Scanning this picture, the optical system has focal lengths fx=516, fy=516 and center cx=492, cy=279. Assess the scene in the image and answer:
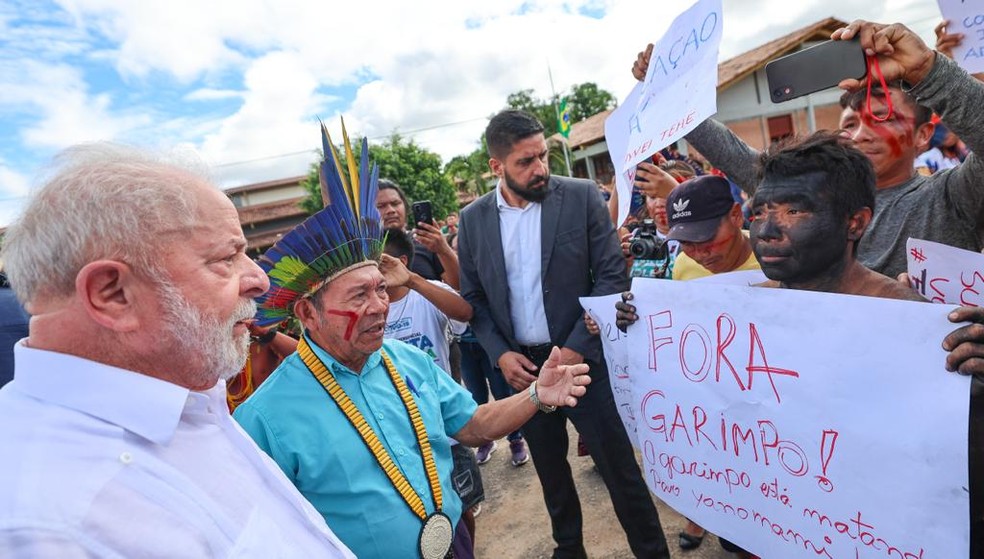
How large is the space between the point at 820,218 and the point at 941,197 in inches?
25.4

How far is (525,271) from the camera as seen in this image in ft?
9.00

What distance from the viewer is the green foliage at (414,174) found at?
79.1 ft

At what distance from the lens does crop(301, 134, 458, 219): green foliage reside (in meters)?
24.1

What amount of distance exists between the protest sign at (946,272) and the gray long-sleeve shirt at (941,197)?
20 cm

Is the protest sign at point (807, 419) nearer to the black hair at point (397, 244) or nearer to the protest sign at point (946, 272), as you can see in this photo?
the protest sign at point (946, 272)

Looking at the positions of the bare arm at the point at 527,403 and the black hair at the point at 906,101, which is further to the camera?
the bare arm at the point at 527,403

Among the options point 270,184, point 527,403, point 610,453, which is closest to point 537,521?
point 610,453

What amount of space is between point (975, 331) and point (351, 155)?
178 centimetres

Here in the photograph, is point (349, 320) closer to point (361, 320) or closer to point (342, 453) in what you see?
point (361, 320)

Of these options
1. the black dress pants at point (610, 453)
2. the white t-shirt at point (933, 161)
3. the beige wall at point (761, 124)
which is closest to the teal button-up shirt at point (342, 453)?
the black dress pants at point (610, 453)

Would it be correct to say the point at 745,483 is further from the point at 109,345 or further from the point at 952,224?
the point at 109,345

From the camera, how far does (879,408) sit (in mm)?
1269

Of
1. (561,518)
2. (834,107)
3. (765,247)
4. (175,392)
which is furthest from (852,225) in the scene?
(834,107)

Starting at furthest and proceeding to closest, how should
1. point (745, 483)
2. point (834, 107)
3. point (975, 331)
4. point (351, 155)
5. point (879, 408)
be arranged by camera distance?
point (834, 107) < point (351, 155) < point (745, 483) < point (879, 408) < point (975, 331)
